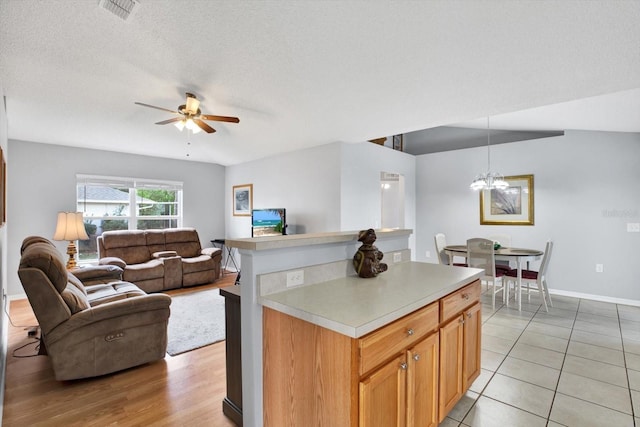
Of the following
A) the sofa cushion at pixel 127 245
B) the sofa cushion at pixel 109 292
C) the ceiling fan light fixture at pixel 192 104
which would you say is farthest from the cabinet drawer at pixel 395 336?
the sofa cushion at pixel 127 245

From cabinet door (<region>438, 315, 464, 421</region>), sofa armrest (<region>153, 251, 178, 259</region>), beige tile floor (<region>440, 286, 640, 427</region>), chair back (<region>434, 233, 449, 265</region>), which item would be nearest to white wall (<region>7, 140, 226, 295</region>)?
sofa armrest (<region>153, 251, 178, 259</region>)

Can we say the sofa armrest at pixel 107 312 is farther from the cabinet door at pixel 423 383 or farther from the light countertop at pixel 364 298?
the cabinet door at pixel 423 383

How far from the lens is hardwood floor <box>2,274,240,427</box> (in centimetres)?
195

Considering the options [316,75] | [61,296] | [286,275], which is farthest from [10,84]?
[286,275]

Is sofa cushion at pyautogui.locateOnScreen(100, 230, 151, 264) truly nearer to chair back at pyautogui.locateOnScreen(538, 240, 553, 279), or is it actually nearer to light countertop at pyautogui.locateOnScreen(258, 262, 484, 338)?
light countertop at pyautogui.locateOnScreen(258, 262, 484, 338)

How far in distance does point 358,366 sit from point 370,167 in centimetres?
441

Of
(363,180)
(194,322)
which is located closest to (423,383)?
(194,322)

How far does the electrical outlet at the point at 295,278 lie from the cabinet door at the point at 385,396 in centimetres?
63

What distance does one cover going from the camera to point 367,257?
6.52 feet

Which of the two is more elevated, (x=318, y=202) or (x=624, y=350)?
(x=318, y=202)

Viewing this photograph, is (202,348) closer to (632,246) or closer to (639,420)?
(639,420)

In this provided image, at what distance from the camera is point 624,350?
2904mm

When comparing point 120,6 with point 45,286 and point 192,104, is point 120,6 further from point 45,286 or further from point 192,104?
point 45,286

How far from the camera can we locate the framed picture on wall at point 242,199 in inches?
250
